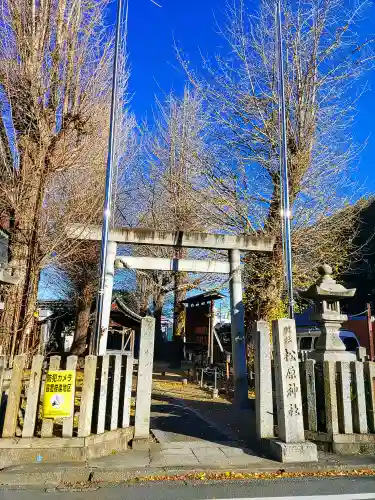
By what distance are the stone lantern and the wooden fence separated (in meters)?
3.71

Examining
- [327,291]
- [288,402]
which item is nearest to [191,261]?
[327,291]

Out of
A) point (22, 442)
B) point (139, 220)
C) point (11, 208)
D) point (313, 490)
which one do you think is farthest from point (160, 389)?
point (139, 220)

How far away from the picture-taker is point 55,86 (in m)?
10.4

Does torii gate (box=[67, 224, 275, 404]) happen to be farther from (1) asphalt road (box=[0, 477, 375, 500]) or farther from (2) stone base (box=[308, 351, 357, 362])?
(1) asphalt road (box=[0, 477, 375, 500])

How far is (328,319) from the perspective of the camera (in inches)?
304

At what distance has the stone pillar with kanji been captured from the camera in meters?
5.48

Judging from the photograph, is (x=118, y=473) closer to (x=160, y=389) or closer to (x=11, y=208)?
(x=11, y=208)

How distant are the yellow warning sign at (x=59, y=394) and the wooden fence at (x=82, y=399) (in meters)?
0.08

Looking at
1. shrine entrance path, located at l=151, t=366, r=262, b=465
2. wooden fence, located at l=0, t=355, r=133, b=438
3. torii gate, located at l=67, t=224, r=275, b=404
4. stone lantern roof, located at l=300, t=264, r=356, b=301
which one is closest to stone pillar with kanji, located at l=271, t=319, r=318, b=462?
shrine entrance path, located at l=151, t=366, r=262, b=465

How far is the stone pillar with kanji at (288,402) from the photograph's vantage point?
18.0 ft

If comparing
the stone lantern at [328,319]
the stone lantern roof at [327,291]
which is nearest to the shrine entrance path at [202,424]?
the stone lantern at [328,319]

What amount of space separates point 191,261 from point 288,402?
4725 millimetres

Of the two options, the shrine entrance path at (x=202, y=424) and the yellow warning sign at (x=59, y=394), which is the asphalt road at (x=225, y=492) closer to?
the shrine entrance path at (x=202, y=424)

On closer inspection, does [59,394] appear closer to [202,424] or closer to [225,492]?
[225,492]
